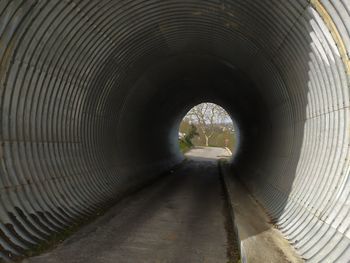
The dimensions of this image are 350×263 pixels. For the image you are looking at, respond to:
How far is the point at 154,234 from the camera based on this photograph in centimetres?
955

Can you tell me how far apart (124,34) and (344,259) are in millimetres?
8280

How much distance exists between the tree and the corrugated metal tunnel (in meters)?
59.0

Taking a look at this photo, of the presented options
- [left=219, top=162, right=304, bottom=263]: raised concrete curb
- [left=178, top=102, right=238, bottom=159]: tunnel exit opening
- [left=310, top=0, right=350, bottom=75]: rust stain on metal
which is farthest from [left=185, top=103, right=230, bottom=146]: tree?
[left=310, top=0, right=350, bottom=75]: rust stain on metal

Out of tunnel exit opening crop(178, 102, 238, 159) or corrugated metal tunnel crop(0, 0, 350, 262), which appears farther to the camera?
tunnel exit opening crop(178, 102, 238, 159)

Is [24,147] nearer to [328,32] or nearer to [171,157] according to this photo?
[328,32]

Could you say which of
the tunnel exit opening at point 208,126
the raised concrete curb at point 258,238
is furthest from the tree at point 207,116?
the raised concrete curb at point 258,238

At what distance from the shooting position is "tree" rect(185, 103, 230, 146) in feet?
248

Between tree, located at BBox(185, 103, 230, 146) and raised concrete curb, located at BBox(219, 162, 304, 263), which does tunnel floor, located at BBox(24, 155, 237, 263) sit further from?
tree, located at BBox(185, 103, 230, 146)

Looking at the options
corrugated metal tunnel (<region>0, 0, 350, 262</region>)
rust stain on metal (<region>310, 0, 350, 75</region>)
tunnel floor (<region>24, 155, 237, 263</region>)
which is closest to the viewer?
rust stain on metal (<region>310, 0, 350, 75</region>)

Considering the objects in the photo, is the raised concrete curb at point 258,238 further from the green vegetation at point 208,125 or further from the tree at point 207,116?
the tree at point 207,116

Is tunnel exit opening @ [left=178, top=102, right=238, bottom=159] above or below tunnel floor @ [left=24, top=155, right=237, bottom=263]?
above

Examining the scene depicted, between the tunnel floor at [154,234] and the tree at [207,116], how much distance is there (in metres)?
60.4

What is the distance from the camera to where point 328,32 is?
6.82 meters

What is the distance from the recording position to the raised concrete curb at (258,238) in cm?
737
